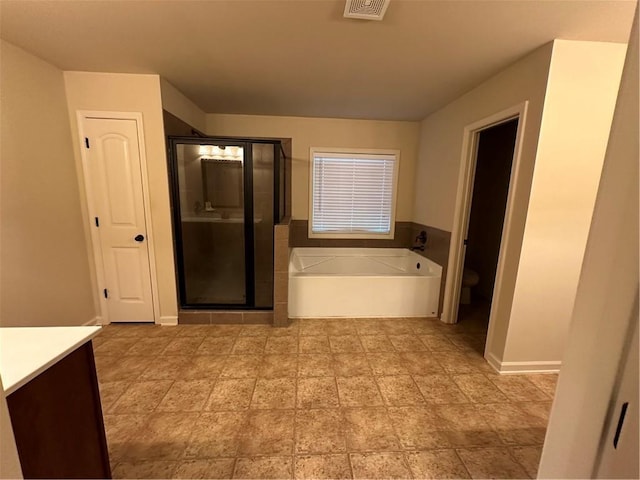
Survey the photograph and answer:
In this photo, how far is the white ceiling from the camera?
4.85ft

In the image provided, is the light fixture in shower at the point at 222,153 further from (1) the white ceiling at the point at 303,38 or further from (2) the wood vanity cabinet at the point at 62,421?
(2) the wood vanity cabinet at the point at 62,421

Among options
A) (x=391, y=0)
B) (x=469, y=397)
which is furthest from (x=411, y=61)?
(x=469, y=397)

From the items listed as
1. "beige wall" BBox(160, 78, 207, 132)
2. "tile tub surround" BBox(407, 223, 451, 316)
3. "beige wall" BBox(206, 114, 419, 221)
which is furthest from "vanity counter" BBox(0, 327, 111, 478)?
"beige wall" BBox(206, 114, 419, 221)

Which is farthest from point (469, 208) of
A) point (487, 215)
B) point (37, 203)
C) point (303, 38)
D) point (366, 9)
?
point (37, 203)

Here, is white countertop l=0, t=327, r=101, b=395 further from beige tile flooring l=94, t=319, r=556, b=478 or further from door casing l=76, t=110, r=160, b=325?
door casing l=76, t=110, r=160, b=325

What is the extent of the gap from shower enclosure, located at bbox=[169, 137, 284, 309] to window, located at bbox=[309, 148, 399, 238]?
Result: 1.07m

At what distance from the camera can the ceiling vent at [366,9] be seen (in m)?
1.39

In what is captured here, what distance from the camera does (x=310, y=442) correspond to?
59.9 inches

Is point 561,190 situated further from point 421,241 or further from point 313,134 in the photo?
point 313,134

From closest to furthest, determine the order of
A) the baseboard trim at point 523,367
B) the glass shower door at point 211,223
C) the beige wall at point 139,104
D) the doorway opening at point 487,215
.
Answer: the baseboard trim at point 523,367, the beige wall at point 139,104, the glass shower door at point 211,223, the doorway opening at point 487,215

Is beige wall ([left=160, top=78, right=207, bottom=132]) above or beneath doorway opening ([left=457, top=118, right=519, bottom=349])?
above

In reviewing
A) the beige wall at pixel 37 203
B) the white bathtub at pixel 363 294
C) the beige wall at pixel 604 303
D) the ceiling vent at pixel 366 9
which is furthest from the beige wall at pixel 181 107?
the beige wall at pixel 604 303

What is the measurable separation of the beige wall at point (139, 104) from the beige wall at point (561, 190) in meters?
3.15

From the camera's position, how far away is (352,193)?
3988 millimetres
